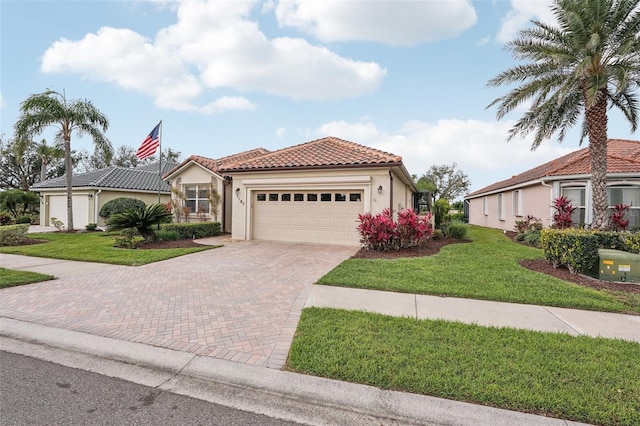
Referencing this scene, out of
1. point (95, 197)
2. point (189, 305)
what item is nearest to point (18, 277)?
point (189, 305)

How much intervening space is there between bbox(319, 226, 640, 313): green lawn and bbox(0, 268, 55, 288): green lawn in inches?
248

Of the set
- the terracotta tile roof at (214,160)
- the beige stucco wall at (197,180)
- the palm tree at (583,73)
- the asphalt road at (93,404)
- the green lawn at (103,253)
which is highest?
the palm tree at (583,73)

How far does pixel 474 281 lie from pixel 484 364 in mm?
3812

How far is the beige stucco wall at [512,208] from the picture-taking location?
1575 centimetres

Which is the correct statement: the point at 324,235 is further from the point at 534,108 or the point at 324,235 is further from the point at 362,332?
the point at 534,108

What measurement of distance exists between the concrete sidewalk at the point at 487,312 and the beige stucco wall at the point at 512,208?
41.2 ft

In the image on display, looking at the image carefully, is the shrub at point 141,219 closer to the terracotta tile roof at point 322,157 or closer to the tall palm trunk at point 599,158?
the terracotta tile roof at point 322,157

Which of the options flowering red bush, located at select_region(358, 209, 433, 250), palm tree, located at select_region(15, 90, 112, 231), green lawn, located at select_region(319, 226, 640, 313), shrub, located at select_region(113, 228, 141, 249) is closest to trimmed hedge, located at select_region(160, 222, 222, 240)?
shrub, located at select_region(113, 228, 141, 249)

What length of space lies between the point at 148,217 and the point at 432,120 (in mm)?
16241

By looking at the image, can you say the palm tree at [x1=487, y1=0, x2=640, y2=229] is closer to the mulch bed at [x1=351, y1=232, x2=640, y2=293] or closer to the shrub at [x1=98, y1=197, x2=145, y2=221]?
the mulch bed at [x1=351, y1=232, x2=640, y2=293]

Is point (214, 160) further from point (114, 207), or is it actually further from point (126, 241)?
point (126, 241)

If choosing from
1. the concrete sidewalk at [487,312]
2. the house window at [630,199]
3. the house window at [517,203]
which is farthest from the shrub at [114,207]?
the house window at [630,199]

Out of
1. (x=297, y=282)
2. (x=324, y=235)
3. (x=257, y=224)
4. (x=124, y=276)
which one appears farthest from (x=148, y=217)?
(x=297, y=282)

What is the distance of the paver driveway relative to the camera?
13.1 ft
